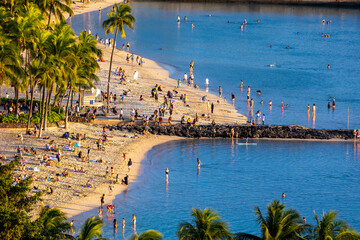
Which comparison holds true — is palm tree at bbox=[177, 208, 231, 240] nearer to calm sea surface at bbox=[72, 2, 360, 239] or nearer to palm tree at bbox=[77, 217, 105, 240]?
palm tree at bbox=[77, 217, 105, 240]

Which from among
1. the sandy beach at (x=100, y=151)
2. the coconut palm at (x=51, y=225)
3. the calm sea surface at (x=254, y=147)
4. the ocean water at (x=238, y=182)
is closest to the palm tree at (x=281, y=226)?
the coconut palm at (x=51, y=225)

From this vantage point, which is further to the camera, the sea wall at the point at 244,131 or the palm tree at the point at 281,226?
the sea wall at the point at 244,131

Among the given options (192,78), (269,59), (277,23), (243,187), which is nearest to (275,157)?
(243,187)

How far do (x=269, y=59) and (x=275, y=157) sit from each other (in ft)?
228

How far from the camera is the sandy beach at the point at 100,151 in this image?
167ft

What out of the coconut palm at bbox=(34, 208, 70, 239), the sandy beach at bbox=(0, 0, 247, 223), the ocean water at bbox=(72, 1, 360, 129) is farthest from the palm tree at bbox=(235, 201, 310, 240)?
the ocean water at bbox=(72, 1, 360, 129)

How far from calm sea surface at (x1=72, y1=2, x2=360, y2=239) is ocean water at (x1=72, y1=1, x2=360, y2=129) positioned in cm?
20

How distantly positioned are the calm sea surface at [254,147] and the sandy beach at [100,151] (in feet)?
6.29

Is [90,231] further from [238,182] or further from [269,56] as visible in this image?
[269,56]

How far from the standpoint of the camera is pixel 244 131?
72562 mm

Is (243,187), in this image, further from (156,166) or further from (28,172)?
(28,172)

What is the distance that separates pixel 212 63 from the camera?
124688 mm

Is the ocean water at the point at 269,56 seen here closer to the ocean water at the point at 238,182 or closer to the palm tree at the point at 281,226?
the ocean water at the point at 238,182

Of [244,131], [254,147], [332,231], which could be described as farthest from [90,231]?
[244,131]
